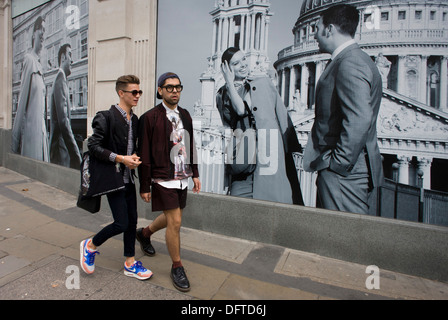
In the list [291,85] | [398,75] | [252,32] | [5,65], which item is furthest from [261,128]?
[5,65]

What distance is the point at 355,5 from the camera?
3.97 metres

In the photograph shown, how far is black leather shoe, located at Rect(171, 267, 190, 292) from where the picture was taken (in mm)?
2938

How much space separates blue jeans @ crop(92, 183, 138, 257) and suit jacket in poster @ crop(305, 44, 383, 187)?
2595 mm

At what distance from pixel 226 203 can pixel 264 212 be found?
0.62 m

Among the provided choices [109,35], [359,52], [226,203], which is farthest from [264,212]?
[109,35]

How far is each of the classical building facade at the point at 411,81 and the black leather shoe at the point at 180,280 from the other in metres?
2.86

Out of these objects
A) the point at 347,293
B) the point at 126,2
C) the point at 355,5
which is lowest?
the point at 347,293

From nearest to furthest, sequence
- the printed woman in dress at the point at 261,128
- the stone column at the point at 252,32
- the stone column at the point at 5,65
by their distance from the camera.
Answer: the printed woman in dress at the point at 261,128 → the stone column at the point at 252,32 → the stone column at the point at 5,65

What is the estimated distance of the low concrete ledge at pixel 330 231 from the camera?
3.56 m

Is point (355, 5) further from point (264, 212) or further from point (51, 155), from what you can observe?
point (51, 155)

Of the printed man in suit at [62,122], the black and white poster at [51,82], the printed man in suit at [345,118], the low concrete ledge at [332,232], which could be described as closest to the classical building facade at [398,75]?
the printed man in suit at [345,118]

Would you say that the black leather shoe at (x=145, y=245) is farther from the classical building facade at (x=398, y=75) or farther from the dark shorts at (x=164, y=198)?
the classical building facade at (x=398, y=75)

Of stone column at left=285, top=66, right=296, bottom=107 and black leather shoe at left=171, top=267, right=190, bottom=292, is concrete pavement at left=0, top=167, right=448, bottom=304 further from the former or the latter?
stone column at left=285, top=66, right=296, bottom=107

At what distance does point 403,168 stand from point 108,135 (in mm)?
3582
